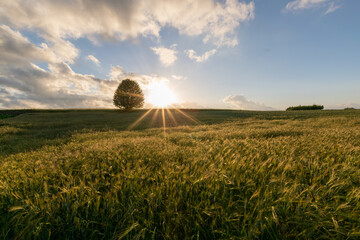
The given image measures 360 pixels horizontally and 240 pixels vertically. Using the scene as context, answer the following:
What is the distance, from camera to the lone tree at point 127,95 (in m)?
51.0

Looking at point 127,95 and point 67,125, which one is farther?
point 127,95

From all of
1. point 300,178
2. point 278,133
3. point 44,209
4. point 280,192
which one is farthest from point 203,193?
point 278,133

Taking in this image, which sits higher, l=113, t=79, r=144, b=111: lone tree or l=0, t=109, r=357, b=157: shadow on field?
l=113, t=79, r=144, b=111: lone tree

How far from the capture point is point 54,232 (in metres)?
1.42

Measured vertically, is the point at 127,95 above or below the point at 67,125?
above

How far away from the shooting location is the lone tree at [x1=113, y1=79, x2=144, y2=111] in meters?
51.0

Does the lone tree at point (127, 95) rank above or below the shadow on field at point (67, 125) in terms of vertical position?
above

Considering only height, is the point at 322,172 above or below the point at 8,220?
above

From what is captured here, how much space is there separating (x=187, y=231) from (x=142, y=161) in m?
1.67

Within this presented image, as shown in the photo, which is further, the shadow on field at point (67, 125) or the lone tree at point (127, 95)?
the lone tree at point (127, 95)

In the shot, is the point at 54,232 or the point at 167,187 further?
the point at 167,187

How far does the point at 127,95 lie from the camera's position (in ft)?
168

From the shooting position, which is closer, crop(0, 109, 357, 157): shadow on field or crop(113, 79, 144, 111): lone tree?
crop(0, 109, 357, 157): shadow on field

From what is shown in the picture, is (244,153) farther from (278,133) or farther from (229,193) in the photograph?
(278,133)
